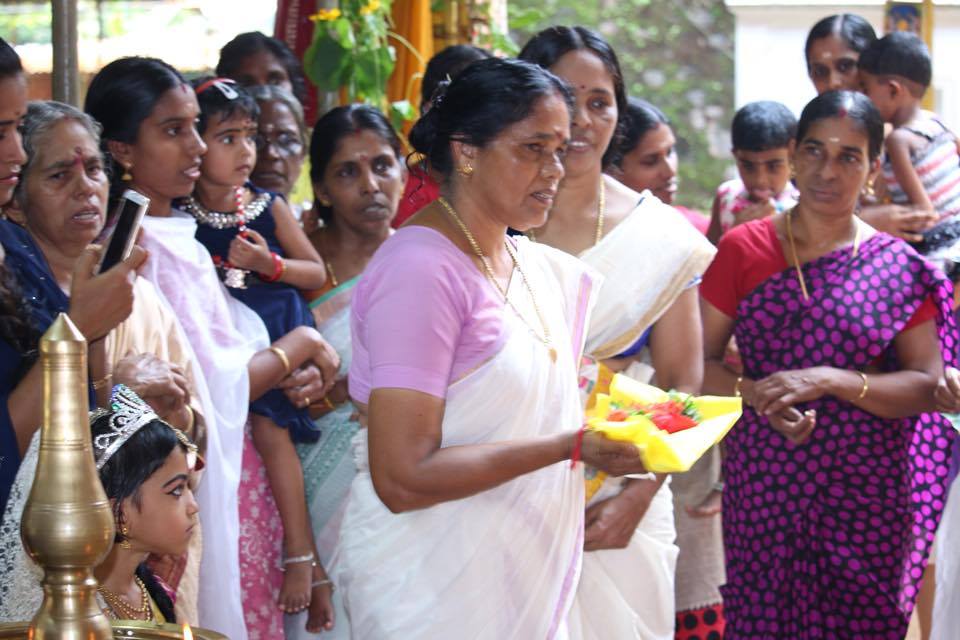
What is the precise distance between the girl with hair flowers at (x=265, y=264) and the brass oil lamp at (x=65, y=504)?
2192 mm

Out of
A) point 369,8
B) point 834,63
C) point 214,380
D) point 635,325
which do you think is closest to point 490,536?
point 635,325

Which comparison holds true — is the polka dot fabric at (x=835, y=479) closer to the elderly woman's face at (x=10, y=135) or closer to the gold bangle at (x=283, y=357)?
the gold bangle at (x=283, y=357)

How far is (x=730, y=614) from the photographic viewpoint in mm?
3895

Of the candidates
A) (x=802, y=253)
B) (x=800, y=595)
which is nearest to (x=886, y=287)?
(x=802, y=253)

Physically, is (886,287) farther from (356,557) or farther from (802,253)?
(356,557)

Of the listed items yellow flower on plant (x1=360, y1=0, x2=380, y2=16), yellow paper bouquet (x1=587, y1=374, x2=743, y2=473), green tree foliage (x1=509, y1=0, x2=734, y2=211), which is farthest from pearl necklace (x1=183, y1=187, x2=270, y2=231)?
green tree foliage (x1=509, y1=0, x2=734, y2=211)

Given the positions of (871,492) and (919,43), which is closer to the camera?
(871,492)

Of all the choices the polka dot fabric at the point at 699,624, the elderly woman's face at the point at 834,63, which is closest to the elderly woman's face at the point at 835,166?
the polka dot fabric at the point at 699,624

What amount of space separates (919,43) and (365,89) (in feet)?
7.32

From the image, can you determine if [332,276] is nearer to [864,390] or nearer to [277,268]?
[277,268]

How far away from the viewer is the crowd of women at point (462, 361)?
2.50 meters

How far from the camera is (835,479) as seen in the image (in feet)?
12.3

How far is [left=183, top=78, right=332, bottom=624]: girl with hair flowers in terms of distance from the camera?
11.5 ft

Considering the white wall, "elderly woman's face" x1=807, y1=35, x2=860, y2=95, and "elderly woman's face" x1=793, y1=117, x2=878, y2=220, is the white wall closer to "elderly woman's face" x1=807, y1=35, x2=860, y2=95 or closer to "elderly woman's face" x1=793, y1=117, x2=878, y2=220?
"elderly woman's face" x1=807, y1=35, x2=860, y2=95
